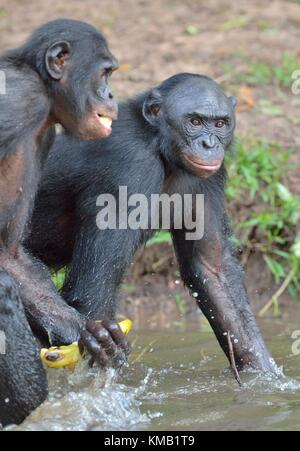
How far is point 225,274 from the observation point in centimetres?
982

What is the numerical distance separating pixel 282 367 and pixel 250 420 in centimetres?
196

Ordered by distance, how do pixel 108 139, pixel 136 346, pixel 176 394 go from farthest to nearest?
1. pixel 136 346
2. pixel 108 139
3. pixel 176 394

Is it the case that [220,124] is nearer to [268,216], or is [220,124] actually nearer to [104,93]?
[104,93]

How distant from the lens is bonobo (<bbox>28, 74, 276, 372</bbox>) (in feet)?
29.4

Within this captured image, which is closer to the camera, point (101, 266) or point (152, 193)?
point (101, 266)

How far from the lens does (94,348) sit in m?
7.83

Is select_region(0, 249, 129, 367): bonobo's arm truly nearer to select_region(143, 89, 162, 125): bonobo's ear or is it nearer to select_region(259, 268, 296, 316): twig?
select_region(143, 89, 162, 125): bonobo's ear

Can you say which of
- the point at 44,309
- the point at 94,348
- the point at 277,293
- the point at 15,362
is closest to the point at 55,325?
the point at 44,309

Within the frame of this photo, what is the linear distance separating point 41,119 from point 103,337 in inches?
A: 64.5

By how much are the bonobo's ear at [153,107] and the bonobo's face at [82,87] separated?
1180mm

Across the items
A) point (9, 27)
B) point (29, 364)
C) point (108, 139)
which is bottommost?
point (29, 364)

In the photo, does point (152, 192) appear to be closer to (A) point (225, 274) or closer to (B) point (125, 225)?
(B) point (125, 225)

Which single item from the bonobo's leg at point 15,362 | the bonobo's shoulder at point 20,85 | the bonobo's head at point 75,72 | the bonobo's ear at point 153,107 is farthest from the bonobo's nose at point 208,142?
the bonobo's leg at point 15,362

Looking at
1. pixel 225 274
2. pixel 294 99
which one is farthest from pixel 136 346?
pixel 294 99
